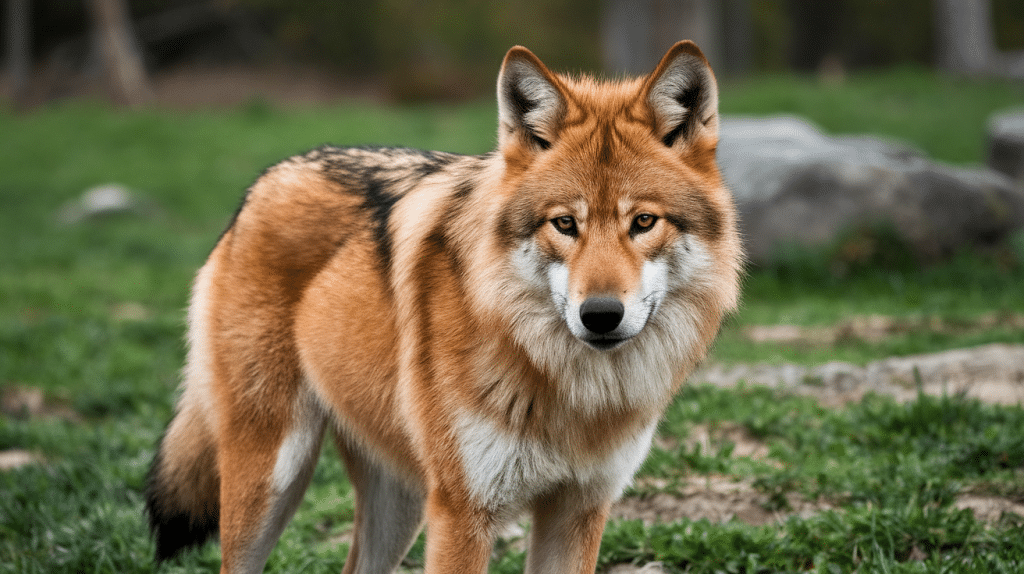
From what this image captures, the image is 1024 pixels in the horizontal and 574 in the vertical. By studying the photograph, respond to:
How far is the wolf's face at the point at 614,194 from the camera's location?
2514 mm

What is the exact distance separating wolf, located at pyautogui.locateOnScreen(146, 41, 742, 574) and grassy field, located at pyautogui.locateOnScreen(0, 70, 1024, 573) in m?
0.71

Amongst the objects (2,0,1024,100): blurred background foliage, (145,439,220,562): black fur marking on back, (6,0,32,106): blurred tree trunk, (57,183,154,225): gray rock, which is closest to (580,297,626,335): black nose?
(145,439,220,562): black fur marking on back

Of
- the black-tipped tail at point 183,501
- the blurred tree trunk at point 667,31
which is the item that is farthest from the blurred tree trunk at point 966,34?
the black-tipped tail at point 183,501

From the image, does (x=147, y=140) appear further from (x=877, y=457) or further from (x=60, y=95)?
(x=877, y=457)

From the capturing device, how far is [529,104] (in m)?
2.79

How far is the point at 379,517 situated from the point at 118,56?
68.3 feet

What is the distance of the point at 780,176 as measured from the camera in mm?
8383

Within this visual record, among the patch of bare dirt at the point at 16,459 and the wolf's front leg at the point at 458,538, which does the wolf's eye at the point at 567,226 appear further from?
the patch of bare dirt at the point at 16,459

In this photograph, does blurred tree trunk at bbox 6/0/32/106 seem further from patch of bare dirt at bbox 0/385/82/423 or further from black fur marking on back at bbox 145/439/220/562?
black fur marking on back at bbox 145/439/220/562

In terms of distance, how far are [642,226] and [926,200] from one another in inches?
259

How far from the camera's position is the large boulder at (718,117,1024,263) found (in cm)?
814

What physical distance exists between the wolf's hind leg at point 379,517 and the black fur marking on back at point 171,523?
0.62 m

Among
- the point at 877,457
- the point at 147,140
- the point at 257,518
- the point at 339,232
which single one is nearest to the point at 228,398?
the point at 257,518

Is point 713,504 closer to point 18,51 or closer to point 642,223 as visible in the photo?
point 642,223
